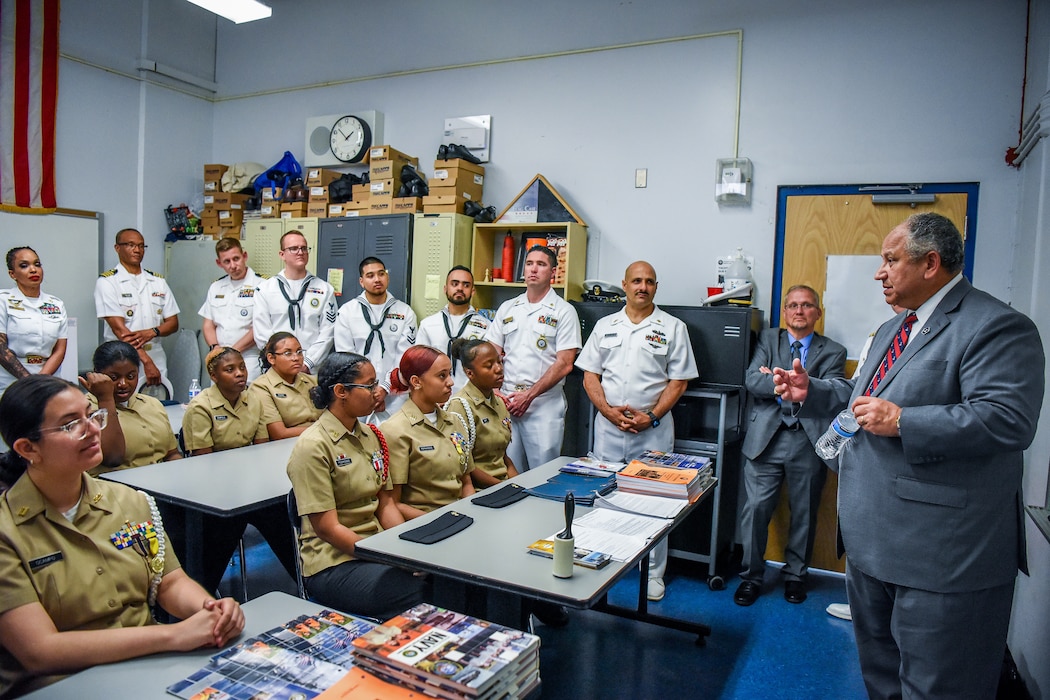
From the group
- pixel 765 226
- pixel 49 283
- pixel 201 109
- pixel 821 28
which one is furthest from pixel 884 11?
pixel 49 283

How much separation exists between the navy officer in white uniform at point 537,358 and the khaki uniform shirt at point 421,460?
4.35ft

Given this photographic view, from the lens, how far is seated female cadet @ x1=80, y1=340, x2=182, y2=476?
3004 millimetres

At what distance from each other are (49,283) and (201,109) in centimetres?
223

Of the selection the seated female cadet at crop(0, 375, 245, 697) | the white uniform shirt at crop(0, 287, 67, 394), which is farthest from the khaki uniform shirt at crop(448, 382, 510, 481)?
the white uniform shirt at crop(0, 287, 67, 394)

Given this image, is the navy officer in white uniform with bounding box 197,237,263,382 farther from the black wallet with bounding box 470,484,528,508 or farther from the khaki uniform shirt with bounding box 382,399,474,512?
the black wallet with bounding box 470,484,528,508

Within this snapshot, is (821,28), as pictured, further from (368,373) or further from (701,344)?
(368,373)

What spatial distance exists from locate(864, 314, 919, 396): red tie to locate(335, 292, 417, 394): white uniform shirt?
10.7 ft

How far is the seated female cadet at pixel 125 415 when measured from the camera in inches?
118

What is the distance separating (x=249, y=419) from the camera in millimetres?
3633

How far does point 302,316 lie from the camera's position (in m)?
5.01

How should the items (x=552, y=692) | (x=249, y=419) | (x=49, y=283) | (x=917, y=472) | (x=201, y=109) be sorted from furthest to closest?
(x=201, y=109) < (x=49, y=283) < (x=249, y=419) < (x=552, y=692) < (x=917, y=472)

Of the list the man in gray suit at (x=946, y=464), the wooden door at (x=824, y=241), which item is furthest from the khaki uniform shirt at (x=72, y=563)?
the wooden door at (x=824, y=241)

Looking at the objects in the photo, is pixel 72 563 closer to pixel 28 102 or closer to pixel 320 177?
pixel 320 177

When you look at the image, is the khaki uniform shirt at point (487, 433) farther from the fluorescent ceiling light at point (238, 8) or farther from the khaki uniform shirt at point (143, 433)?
the fluorescent ceiling light at point (238, 8)
